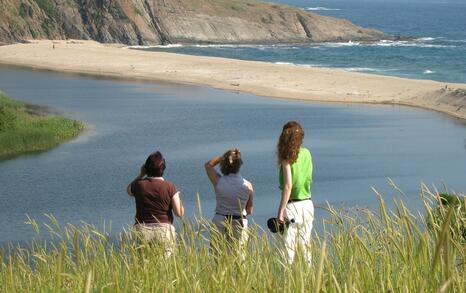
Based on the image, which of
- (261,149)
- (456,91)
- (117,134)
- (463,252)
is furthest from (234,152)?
(456,91)

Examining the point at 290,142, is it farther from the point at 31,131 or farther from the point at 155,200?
the point at 31,131

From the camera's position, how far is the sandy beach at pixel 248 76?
157 ft

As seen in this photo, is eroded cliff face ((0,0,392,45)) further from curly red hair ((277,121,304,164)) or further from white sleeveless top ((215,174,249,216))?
curly red hair ((277,121,304,164))

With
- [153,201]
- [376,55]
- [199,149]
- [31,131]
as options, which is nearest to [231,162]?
[153,201]

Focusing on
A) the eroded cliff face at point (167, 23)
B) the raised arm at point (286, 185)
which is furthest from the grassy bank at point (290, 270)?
the eroded cliff face at point (167, 23)

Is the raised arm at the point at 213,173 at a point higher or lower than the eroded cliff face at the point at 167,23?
lower

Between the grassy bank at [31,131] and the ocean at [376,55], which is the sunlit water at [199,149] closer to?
the grassy bank at [31,131]

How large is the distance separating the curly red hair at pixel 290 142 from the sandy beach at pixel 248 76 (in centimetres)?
3399

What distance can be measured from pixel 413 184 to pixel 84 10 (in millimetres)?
68139

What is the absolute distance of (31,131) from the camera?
31.4 metres

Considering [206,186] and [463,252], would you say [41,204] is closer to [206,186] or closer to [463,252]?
[206,186]

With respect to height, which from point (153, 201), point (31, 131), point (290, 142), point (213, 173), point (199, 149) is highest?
point (290, 142)

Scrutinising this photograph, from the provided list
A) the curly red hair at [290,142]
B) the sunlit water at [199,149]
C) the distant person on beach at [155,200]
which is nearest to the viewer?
the curly red hair at [290,142]

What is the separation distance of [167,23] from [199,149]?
64.1m
